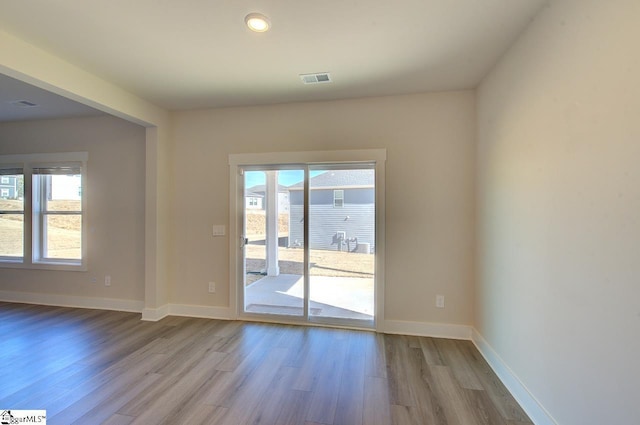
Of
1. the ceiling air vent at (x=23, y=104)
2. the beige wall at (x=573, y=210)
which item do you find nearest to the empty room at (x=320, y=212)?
the beige wall at (x=573, y=210)

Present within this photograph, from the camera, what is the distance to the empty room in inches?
59.2

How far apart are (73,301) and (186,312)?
1831 mm

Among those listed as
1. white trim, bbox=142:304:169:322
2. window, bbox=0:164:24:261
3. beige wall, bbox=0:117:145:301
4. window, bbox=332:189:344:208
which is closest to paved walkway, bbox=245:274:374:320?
window, bbox=332:189:344:208

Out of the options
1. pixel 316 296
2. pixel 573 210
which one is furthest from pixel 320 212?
pixel 573 210

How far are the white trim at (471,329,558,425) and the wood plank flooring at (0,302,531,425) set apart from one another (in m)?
0.06

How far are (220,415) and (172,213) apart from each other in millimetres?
2663

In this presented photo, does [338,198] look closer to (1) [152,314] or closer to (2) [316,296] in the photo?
(2) [316,296]

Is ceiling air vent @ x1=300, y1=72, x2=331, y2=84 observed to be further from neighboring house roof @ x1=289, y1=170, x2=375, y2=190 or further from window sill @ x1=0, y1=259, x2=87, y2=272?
window sill @ x1=0, y1=259, x2=87, y2=272

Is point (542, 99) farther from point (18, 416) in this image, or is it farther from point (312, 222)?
point (18, 416)

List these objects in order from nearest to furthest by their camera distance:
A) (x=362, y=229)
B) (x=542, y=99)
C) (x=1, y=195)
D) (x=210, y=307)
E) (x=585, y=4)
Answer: (x=585, y=4)
(x=542, y=99)
(x=362, y=229)
(x=210, y=307)
(x=1, y=195)

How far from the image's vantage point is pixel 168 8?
1805mm

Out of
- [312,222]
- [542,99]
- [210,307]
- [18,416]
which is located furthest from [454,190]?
[18,416]

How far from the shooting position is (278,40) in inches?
85.0

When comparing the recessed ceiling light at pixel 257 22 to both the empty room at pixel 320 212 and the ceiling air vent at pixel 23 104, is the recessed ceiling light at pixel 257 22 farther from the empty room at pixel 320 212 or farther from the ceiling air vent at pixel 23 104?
the ceiling air vent at pixel 23 104
